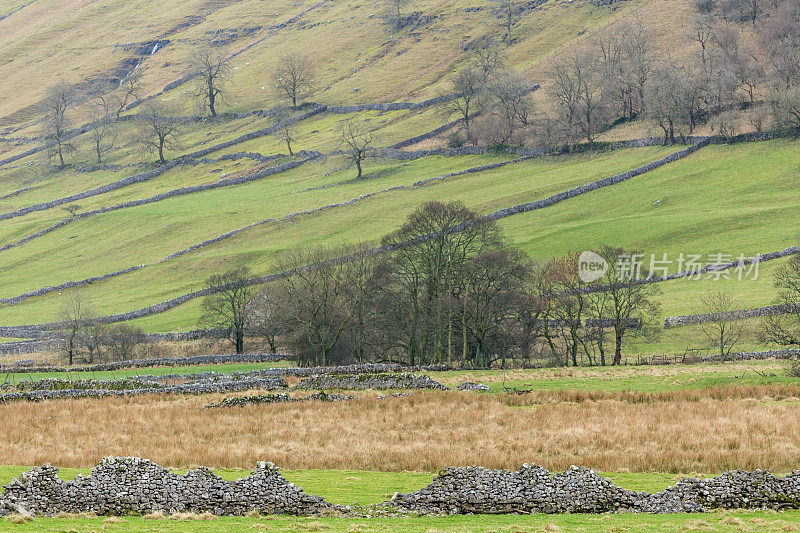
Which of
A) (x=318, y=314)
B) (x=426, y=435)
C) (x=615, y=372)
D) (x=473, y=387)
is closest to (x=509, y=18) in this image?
(x=318, y=314)

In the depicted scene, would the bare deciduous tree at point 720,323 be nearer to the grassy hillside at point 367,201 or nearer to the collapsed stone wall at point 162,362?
the grassy hillside at point 367,201

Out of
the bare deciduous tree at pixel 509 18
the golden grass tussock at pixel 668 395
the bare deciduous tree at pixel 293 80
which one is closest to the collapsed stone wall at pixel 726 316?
the golden grass tussock at pixel 668 395

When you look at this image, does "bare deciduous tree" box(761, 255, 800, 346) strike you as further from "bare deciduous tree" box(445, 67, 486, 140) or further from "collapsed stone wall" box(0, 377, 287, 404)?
"bare deciduous tree" box(445, 67, 486, 140)

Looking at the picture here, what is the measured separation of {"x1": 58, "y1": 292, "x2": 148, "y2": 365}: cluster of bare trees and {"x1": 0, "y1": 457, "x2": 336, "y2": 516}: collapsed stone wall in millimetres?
52483

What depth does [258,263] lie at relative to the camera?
9238cm

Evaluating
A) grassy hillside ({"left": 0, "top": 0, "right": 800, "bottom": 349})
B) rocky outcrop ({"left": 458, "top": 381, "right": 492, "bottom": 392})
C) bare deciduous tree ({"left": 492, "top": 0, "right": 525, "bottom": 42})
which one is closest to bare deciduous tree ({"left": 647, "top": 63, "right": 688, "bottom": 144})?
grassy hillside ({"left": 0, "top": 0, "right": 800, "bottom": 349})

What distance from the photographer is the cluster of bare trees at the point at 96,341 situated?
70.3 metres

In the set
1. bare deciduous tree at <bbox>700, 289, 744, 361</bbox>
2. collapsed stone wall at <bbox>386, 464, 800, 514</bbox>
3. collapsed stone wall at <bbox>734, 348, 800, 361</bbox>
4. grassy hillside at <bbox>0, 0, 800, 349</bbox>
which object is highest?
grassy hillside at <bbox>0, 0, 800, 349</bbox>

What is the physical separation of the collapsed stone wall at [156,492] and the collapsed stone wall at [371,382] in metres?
23.8

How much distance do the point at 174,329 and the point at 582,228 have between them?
1841 inches

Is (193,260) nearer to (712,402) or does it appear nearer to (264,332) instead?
(264,332)

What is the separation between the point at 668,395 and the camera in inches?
1454

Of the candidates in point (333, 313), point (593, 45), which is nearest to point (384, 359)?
point (333, 313)

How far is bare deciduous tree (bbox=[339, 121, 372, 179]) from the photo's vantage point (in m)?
127
